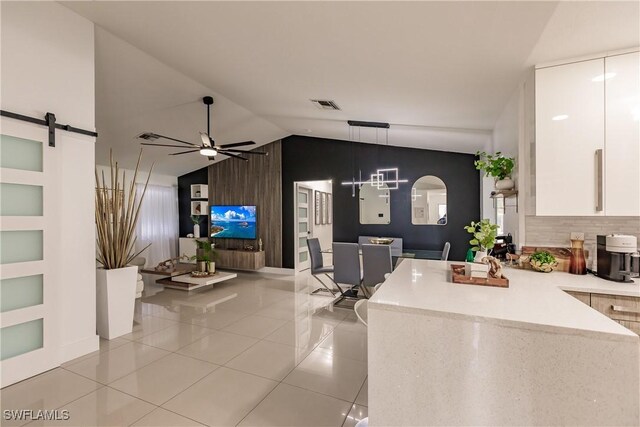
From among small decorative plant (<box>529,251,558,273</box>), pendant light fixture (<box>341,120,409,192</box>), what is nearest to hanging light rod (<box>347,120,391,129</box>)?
pendant light fixture (<box>341,120,409,192</box>)

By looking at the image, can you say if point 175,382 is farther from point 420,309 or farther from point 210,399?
point 420,309

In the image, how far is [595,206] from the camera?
2018mm

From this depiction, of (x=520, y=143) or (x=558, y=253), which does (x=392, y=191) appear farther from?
(x=558, y=253)

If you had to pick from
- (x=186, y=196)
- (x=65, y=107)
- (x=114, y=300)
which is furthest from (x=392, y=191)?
(x=186, y=196)

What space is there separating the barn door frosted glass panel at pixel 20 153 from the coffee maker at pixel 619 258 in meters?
4.38

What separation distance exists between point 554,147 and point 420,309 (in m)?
1.79

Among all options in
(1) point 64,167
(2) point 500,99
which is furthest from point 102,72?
(2) point 500,99

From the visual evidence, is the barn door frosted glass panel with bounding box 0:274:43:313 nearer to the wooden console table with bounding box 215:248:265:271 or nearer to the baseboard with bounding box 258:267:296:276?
the wooden console table with bounding box 215:248:265:271

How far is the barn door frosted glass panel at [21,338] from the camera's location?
2.19 m

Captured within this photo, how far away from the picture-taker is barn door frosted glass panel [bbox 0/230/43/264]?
2.19 metres

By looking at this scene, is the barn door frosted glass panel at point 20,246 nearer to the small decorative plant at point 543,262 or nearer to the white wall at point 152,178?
the small decorative plant at point 543,262

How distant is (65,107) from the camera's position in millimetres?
2561

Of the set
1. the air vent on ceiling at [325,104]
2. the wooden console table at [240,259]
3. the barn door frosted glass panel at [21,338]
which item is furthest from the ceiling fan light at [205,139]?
the wooden console table at [240,259]

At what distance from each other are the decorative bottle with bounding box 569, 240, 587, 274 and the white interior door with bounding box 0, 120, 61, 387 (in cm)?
419
